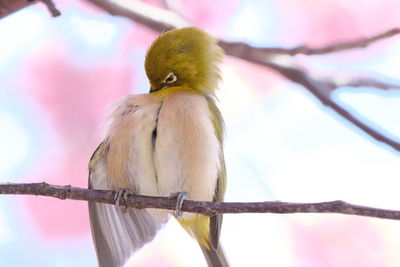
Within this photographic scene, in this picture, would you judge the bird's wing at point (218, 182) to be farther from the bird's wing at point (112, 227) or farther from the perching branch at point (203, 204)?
the perching branch at point (203, 204)

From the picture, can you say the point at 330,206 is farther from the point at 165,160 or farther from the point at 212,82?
the point at 212,82

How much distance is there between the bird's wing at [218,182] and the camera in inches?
43.7

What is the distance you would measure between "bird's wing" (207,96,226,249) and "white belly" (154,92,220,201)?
0.13 feet

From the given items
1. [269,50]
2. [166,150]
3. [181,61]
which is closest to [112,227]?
[166,150]

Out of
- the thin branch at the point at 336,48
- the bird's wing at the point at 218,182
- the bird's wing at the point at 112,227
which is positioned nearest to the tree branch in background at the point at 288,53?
the thin branch at the point at 336,48

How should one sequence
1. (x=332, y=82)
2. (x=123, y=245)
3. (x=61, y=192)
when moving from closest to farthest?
(x=61, y=192) < (x=332, y=82) < (x=123, y=245)

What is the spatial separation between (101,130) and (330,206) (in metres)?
0.58

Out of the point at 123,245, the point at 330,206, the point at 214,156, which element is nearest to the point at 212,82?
the point at 214,156

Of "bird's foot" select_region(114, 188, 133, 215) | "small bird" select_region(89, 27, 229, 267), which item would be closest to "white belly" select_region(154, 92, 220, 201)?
"small bird" select_region(89, 27, 229, 267)

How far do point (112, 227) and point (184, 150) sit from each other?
0.22m

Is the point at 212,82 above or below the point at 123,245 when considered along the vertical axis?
above

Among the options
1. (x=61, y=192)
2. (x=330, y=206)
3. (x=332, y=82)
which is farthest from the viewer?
(x=332, y=82)

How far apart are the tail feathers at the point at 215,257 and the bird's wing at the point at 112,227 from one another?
0.11 meters

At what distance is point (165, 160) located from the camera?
3.46 feet
